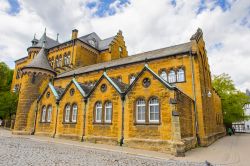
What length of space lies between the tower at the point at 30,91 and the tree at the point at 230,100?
3598cm

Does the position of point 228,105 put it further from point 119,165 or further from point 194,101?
point 119,165

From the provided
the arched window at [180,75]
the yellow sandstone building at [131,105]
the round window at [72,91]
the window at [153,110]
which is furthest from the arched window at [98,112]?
the arched window at [180,75]

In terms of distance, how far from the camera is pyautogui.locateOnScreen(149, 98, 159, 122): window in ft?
51.9

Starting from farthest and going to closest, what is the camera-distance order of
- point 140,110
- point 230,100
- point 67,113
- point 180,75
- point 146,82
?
1. point 230,100
2. point 67,113
3. point 180,75
4. point 146,82
5. point 140,110

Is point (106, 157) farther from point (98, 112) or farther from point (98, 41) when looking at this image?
point (98, 41)

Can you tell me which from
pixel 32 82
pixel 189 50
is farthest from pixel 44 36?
pixel 189 50

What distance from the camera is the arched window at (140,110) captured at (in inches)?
651

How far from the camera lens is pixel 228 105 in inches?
1651

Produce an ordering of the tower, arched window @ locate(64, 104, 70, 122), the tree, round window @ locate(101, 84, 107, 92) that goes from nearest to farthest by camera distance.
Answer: round window @ locate(101, 84, 107, 92)
arched window @ locate(64, 104, 70, 122)
the tower
the tree

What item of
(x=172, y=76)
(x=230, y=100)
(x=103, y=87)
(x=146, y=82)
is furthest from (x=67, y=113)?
(x=230, y=100)

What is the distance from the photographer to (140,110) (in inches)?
661

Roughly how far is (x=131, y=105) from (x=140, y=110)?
0.95m

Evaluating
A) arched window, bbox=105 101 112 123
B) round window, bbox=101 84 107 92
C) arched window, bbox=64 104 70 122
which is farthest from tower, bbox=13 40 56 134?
arched window, bbox=105 101 112 123

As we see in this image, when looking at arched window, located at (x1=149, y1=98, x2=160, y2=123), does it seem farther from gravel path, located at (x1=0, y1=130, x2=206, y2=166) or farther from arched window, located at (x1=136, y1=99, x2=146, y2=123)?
gravel path, located at (x1=0, y1=130, x2=206, y2=166)
